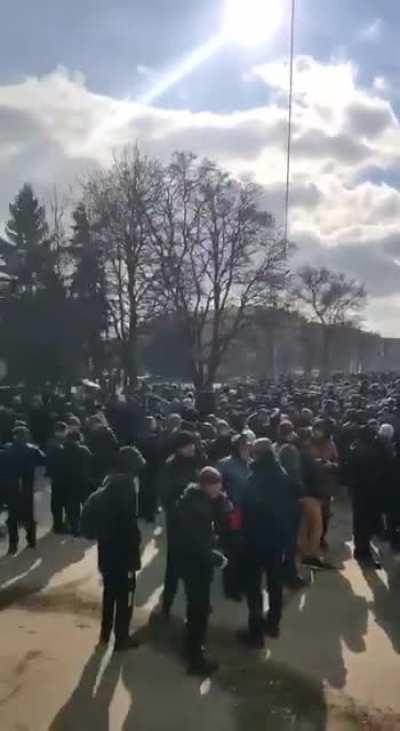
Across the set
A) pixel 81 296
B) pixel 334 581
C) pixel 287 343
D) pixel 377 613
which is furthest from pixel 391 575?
pixel 287 343

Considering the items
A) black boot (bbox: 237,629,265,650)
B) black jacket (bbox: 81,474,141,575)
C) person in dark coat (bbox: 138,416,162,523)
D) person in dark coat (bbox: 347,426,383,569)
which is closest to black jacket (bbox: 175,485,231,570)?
black jacket (bbox: 81,474,141,575)

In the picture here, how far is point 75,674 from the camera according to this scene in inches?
267

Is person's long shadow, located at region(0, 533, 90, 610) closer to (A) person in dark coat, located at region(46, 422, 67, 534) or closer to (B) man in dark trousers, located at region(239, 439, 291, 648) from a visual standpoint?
(A) person in dark coat, located at region(46, 422, 67, 534)

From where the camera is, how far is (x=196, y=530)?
679 cm

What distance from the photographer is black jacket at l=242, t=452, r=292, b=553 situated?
7328 mm

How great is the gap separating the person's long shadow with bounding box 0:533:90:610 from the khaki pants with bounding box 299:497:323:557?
10.1ft

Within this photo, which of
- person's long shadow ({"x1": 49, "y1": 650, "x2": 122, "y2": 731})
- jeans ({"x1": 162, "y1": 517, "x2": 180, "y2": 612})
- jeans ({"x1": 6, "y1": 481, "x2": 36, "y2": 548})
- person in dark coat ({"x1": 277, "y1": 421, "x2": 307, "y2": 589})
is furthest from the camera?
jeans ({"x1": 6, "y1": 481, "x2": 36, "y2": 548})

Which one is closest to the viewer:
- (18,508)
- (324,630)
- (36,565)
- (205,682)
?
(205,682)

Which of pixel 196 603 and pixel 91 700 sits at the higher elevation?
pixel 196 603

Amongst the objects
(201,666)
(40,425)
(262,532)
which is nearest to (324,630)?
(262,532)

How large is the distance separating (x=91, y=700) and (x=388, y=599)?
402 cm

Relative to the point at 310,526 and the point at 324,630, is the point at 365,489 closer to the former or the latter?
the point at 310,526

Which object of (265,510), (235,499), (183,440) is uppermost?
(183,440)

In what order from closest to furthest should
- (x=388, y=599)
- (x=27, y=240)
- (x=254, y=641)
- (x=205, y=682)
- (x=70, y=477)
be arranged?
(x=205, y=682)
(x=254, y=641)
(x=388, y=599)
(x=70, y=477)
(x=27, y=240)
